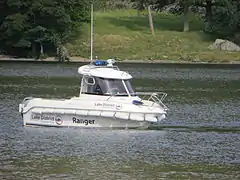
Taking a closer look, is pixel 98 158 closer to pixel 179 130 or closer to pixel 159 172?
Answer: pixel 159 172

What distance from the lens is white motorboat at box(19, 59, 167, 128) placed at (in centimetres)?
3591

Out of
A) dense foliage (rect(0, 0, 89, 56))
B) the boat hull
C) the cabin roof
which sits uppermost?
the cabin roof

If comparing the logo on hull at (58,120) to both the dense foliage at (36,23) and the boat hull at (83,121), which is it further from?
the dense foliage at (36,23)

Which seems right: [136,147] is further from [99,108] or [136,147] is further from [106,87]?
[106,87]

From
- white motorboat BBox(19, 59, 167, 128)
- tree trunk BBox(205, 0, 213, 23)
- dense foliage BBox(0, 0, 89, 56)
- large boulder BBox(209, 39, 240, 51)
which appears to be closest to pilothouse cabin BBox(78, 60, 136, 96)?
white motorboat BBox(19, 59, 167, 128)

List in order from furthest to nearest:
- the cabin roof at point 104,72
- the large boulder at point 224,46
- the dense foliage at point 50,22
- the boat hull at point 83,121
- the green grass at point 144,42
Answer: the large boulder at point 224,46
the dense foliage at point 50,22
the green grass at point 144,42
the cabin roof at point 104,72
the boat hull at point 83,121

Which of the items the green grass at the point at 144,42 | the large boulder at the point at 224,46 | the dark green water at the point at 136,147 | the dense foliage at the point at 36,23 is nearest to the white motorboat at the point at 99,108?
the dark green water at the point at 136,147

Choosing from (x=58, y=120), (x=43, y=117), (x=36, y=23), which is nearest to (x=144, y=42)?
(x=36, y=23)

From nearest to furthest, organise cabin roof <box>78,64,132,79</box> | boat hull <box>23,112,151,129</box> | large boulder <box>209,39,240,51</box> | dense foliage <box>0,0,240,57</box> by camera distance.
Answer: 1. boat hull <box>23,112,151,129</box>
2. cabin roof <box>78,64,132,79</box>
3. dense foliage <box>0,0,240,57</box>
4. large boulder <box>209,39,240,51</box>

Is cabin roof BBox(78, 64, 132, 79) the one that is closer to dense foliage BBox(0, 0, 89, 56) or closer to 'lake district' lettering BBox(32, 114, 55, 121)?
'lake district' lettering BBox(32, 114, 55, 121)

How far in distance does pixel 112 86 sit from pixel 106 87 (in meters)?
0.28

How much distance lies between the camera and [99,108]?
118ft

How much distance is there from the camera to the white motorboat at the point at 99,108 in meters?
35.9

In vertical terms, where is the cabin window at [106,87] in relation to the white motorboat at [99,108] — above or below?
above
